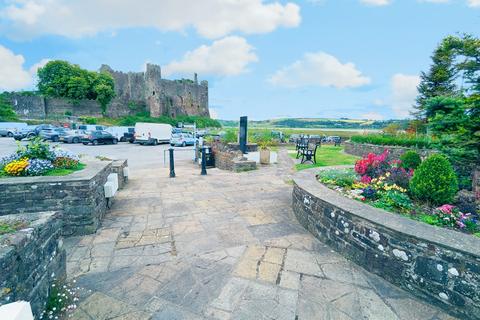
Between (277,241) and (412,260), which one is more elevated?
(412,260)

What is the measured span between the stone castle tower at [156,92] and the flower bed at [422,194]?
4740 centimetres

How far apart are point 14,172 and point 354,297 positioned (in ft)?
16.8

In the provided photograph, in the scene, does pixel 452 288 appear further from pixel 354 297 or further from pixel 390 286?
pixel 354 297

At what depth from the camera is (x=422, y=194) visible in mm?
3186

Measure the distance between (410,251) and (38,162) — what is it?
5522mm

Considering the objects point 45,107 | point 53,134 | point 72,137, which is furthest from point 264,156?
point 45,107

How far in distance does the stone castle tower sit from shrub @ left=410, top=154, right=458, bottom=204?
48123mm

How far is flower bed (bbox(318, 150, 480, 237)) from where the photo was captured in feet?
9.06

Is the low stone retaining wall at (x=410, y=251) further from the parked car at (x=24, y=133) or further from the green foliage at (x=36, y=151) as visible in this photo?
the parked car at (x=24, y=133)

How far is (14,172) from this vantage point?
12.5ft

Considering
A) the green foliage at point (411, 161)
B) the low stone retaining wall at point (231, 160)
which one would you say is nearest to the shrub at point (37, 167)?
the low stone retaining wall at point (231, 160)

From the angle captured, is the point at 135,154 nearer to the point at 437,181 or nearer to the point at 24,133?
the point at 437,181

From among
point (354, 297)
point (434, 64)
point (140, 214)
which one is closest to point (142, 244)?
point (140, 214)

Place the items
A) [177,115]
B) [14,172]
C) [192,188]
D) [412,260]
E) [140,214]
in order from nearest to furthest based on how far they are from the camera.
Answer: [412,260] → [14,172] → [140,214] → [192,188] → [177,115]
